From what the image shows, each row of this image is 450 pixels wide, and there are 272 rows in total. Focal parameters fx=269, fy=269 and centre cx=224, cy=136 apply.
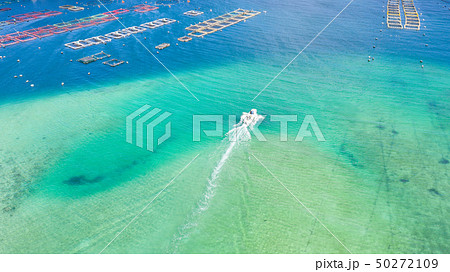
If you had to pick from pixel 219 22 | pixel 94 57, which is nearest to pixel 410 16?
pixel 219 22

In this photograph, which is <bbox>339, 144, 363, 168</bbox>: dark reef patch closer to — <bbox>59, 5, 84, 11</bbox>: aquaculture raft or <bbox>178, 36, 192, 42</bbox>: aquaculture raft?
<bbox>178, 36, 192, 42</bbox>: aquaculture raft

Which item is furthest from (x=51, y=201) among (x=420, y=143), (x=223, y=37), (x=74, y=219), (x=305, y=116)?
(x=223, y=37)

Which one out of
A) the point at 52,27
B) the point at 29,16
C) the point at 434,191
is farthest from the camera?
the point at 29,16

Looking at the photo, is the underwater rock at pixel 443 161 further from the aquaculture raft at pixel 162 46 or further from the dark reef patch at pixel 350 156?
the aquaculture raft at pixel 162 46

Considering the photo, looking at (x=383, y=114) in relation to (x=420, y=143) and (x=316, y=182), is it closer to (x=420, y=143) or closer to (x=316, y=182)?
(x=420, y=143)

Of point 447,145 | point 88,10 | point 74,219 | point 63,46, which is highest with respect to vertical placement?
point 88,10

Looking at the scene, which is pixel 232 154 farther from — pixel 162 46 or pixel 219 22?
pixel 219 22

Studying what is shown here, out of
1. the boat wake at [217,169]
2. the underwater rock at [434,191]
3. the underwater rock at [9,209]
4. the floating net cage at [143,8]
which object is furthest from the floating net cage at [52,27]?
the underwater rock at [434,191]
